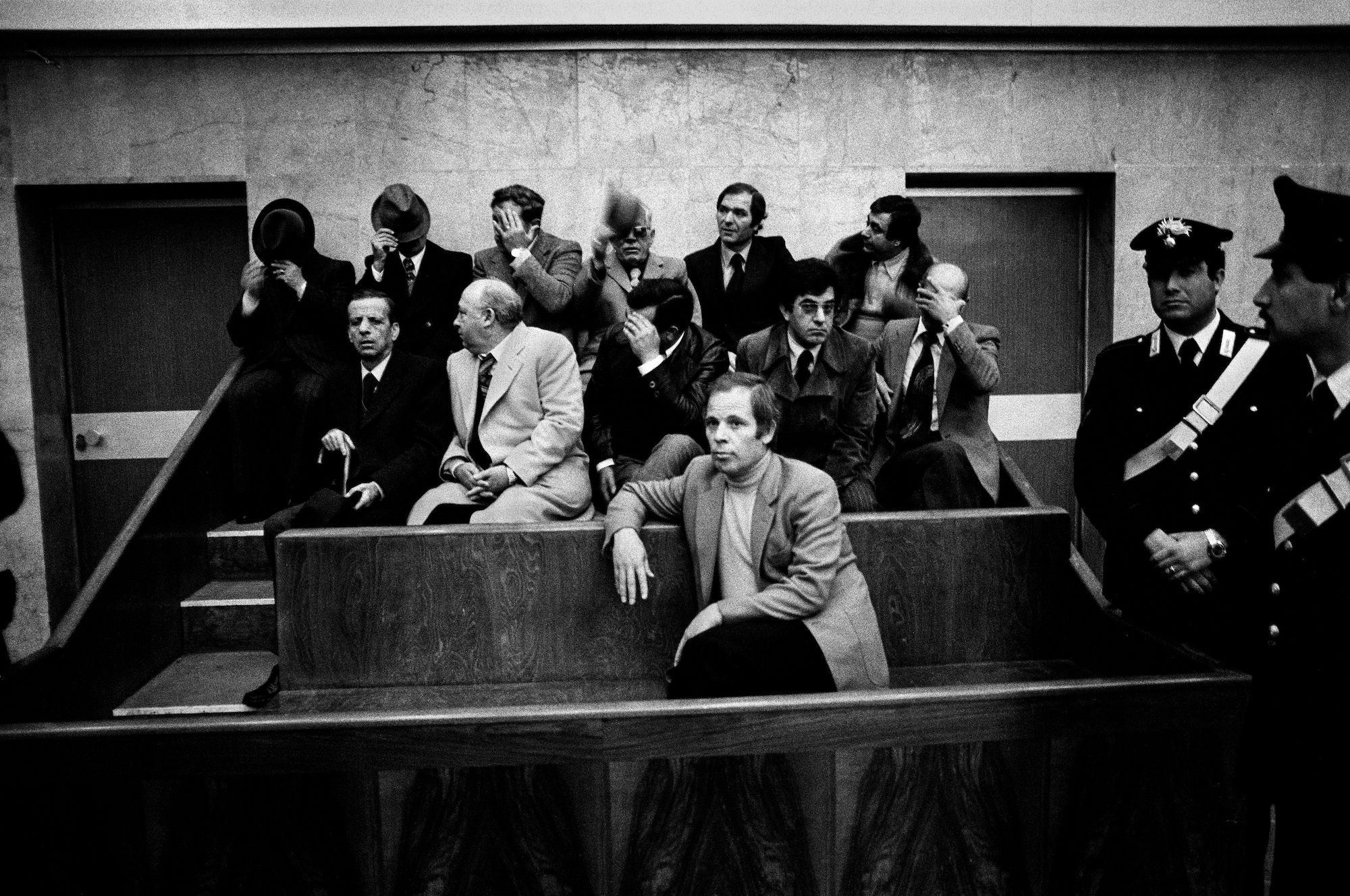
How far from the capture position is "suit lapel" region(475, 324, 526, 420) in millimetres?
→ 4496

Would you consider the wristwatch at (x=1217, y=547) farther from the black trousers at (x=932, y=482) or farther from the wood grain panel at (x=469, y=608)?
the wood grain panel at (x=469, y=608)

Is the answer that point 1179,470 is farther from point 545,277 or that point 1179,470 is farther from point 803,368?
point 545,277

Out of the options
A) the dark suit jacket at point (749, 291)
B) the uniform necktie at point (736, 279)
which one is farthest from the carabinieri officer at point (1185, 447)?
the uniform necktie at point (736, 279)

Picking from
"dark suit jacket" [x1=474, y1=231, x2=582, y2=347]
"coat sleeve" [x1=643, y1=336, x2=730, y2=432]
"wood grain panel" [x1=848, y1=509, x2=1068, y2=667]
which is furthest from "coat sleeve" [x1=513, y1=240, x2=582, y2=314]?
"wood grain panel" [x1=848, y1=509, x2=1068, y2=667]

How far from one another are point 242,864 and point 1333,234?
8.68 feet

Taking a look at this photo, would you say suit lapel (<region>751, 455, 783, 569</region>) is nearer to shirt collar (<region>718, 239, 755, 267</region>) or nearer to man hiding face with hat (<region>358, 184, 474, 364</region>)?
shirt collar (<region>718, 239, 755, 267</region>)

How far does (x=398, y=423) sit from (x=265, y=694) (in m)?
1.28

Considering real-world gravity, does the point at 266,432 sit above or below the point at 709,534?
above

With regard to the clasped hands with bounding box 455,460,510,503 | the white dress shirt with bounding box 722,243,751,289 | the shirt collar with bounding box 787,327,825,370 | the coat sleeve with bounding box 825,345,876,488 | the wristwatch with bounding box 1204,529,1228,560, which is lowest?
the wristwatch with bounding box 1204,529,1228,560

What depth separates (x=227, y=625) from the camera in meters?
4.69

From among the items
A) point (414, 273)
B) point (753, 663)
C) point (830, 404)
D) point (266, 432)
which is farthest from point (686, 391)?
point (266, 432)

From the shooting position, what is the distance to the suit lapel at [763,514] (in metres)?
3.53

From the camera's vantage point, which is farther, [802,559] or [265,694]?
[265,694]

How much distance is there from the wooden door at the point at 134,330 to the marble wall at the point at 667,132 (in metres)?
0.33
